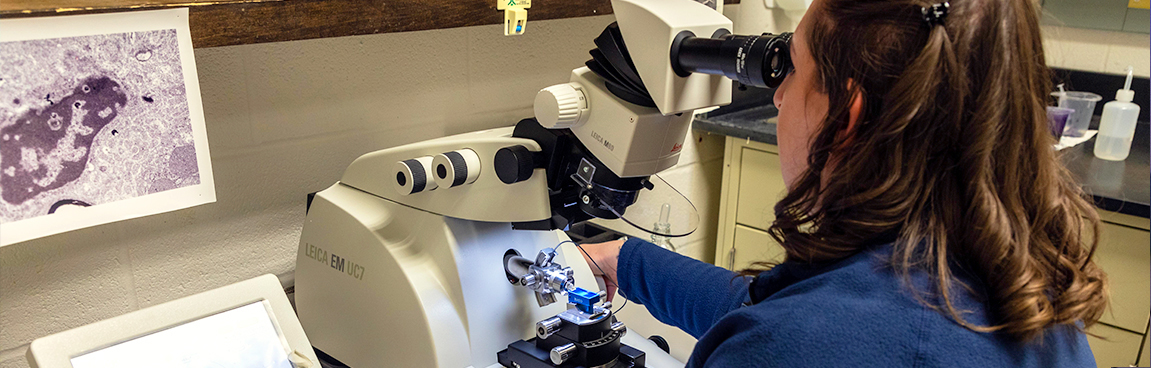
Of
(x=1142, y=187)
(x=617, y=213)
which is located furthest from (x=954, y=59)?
(x=1142, y=187)

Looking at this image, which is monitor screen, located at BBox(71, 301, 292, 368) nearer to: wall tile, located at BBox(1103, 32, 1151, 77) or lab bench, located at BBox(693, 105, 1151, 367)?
lab bench, located at BBox(693, 105, 1151, 367)

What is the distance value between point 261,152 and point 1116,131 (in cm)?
187

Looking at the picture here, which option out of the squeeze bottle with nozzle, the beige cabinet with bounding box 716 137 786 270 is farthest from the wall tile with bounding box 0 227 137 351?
the squeeze bottle with nozzle

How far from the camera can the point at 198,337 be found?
0.84 m

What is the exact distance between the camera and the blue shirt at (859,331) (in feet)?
2.01

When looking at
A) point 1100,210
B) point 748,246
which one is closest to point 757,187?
point 748,246

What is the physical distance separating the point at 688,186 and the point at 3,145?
154cm

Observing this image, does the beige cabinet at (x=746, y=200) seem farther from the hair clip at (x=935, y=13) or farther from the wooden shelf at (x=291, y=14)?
the hair clip at (x=935, y=13)

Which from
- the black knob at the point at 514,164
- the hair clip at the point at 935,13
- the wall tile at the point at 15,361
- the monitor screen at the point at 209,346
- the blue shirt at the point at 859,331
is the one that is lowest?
the wall tile at the point at 15,361

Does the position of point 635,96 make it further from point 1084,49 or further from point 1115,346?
point 1084,49

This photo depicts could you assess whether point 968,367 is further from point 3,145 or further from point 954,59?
point 3,145

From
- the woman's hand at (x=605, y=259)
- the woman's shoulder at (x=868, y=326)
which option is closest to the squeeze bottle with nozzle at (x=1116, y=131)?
the woman's hand at (x=605, y=259)

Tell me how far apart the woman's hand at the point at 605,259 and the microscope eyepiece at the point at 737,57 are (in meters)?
0.47

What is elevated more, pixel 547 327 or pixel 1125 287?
pixel 547 327
